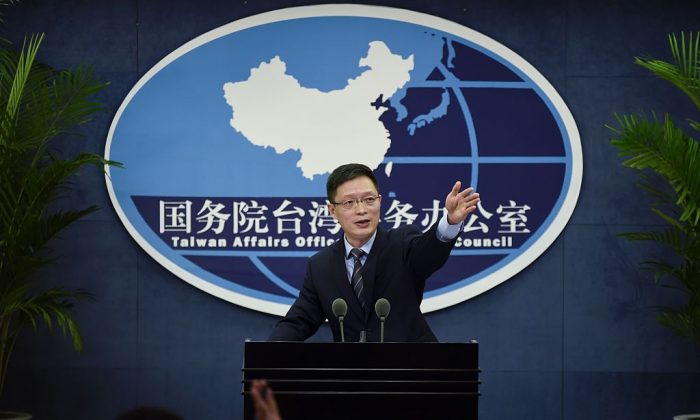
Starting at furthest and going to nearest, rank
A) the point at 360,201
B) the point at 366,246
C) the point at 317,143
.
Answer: the point at 317,143 < the point at 366,246 < the point at 360,201

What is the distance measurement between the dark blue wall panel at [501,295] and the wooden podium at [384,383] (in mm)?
2860

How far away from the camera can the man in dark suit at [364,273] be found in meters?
3.60

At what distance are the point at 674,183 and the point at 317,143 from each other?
6.54ft

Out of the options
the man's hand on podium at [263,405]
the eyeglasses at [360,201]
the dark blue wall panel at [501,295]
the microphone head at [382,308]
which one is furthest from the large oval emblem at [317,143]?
the man's hand on podium at [263,405]

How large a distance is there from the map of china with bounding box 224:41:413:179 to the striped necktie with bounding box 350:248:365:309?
206cm

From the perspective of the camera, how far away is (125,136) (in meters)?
5.76

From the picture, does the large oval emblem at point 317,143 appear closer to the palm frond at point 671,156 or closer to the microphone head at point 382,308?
the palm frond at point 671,156

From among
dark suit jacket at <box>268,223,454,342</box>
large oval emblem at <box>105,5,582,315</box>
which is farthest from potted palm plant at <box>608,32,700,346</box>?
dark suit jacket at <box>268,223,454,342</box>

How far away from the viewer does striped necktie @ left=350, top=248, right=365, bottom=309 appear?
364 centimetres

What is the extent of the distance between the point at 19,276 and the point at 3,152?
0.64 meters

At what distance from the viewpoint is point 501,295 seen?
5777mm

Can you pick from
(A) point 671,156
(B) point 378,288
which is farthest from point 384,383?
(A) point 671,156

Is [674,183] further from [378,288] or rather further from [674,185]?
[378,288]

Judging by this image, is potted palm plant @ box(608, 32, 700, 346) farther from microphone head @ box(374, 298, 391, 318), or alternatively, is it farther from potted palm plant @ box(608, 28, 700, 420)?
microphone head @ box(374, 298, 391, 318)
